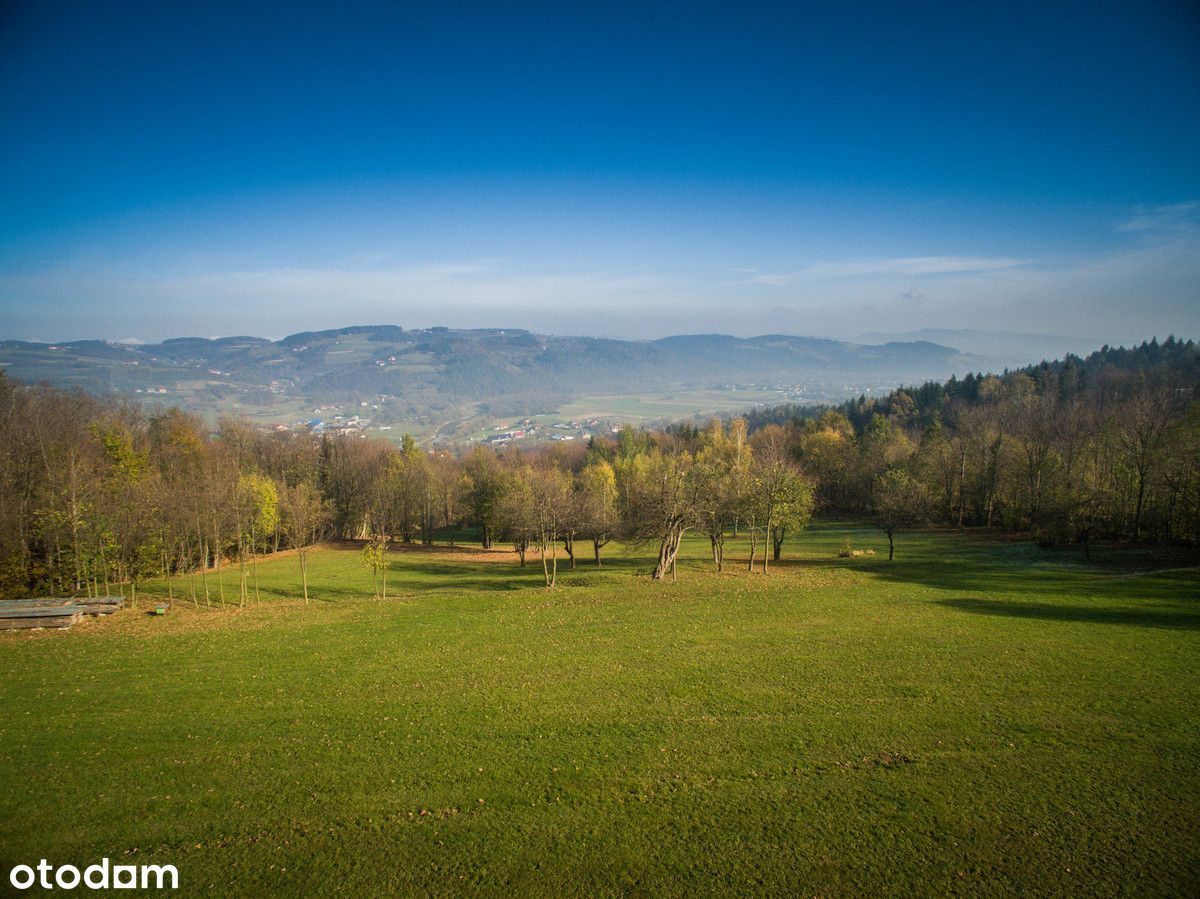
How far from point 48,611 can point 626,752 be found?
3054 cm

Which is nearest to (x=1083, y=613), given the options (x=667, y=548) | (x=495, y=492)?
(x=667, y=548)

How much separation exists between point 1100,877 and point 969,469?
66236 millimetres

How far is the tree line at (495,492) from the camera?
35031 mm

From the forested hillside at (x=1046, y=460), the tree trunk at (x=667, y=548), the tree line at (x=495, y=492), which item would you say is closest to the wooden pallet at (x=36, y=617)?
the tree line at (x=495, y=492)

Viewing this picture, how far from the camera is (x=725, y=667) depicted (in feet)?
67.6

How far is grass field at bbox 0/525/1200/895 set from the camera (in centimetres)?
1066

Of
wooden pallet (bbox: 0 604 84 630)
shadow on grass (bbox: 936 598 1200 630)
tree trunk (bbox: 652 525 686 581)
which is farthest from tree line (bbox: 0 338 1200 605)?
shadow on grass (bbox: 936 598 1200 630)

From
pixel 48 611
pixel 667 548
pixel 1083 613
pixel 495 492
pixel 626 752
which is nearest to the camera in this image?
pixel 626 752

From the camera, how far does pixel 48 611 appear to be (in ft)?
90.2

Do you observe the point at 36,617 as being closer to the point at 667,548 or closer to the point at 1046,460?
the point at 667,548

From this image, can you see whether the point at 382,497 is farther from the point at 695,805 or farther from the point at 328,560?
the point at 695,805

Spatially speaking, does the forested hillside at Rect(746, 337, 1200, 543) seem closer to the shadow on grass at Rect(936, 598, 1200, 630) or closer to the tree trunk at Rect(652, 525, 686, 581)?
the shadow on grass at Rect(936, 598, 1200, 630)

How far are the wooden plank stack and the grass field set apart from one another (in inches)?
65.8

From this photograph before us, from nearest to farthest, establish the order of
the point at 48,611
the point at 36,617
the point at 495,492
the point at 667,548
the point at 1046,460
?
the point at 36,617 → the point at 48,611 → the point at 667,548 → the point at 1046,460 → the point at 495,492
